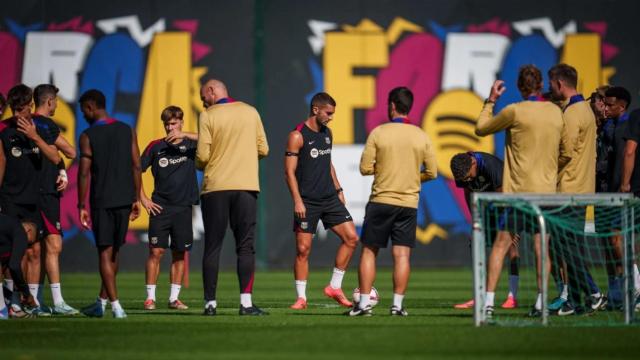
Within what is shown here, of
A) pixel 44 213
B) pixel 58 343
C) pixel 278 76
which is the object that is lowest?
pixel 58 343

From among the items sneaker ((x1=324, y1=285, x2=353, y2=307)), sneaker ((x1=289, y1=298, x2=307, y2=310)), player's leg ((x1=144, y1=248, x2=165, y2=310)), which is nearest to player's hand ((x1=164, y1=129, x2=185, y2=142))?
player's leg ((x1=144, y1=248, x2=165, y2=310))

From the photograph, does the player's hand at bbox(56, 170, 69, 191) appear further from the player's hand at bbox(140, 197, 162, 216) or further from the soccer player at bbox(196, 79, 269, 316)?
the soccer player at bbox(196, 79, 269, 316)

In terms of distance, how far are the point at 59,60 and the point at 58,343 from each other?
13294 millimetres

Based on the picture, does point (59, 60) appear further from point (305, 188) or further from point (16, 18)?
point (305, 188)

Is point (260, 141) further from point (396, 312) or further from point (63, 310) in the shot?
point (63, 310)

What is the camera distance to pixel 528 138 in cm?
1172

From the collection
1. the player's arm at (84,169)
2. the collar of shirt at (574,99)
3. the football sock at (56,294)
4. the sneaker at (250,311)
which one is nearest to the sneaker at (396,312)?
the sneaker at (250,311)

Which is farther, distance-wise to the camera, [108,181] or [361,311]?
[361,311]

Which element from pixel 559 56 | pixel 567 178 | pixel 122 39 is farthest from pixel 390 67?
pixel 567 178

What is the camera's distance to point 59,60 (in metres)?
22.6

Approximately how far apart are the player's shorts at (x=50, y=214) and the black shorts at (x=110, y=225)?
1399mm

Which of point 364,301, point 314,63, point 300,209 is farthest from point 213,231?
point 314,63

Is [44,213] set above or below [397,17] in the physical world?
below

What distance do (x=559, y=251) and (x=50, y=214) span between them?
5396 millimetres
